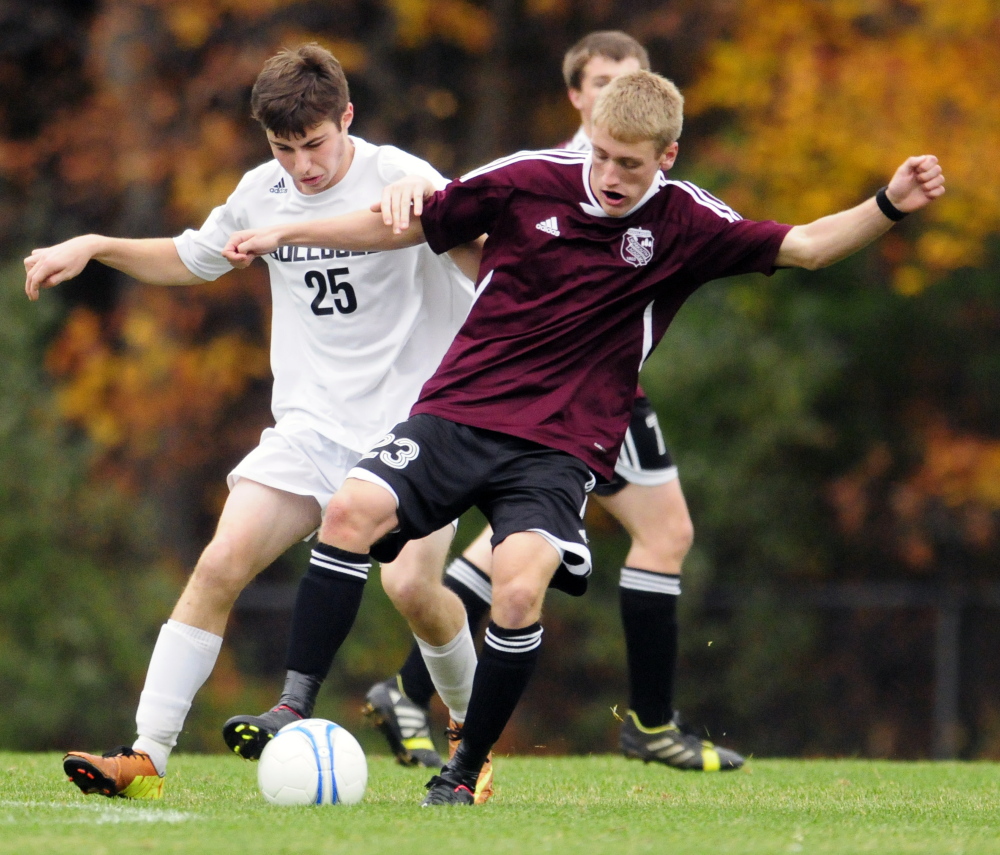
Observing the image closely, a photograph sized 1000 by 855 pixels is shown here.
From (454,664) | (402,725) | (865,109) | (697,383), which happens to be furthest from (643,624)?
(865,109)

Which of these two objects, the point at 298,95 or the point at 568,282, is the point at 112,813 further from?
the point at 298,95

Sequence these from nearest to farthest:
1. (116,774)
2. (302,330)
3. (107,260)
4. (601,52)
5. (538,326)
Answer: (116,774)
(538,326)
(107,260)
(302,330)
(601,52)

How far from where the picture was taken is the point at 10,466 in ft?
41.5

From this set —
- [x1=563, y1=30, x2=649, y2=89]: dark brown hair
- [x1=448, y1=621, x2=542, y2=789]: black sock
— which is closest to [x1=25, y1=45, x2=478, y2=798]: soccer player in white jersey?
[x1=448, y1=621, x2=542, y2=789]: black sock

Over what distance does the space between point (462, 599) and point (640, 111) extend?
2378 millimetres

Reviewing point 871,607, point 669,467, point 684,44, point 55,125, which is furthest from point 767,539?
point 55,125

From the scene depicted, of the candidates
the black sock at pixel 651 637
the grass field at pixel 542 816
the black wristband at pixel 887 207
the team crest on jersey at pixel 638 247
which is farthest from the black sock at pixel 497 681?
the black sock at pixel 651 637

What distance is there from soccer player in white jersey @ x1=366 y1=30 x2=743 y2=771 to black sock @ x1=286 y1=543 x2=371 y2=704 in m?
1.63

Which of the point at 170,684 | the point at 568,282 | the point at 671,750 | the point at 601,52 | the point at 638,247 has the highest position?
the point at 601,52

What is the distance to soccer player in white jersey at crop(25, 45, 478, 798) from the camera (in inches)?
197

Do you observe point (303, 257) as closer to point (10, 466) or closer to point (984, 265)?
point (10, 466)

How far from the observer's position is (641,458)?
6.30m

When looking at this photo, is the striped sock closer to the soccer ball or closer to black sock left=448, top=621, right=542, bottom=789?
the soccer ball

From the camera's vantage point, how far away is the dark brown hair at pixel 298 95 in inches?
199
